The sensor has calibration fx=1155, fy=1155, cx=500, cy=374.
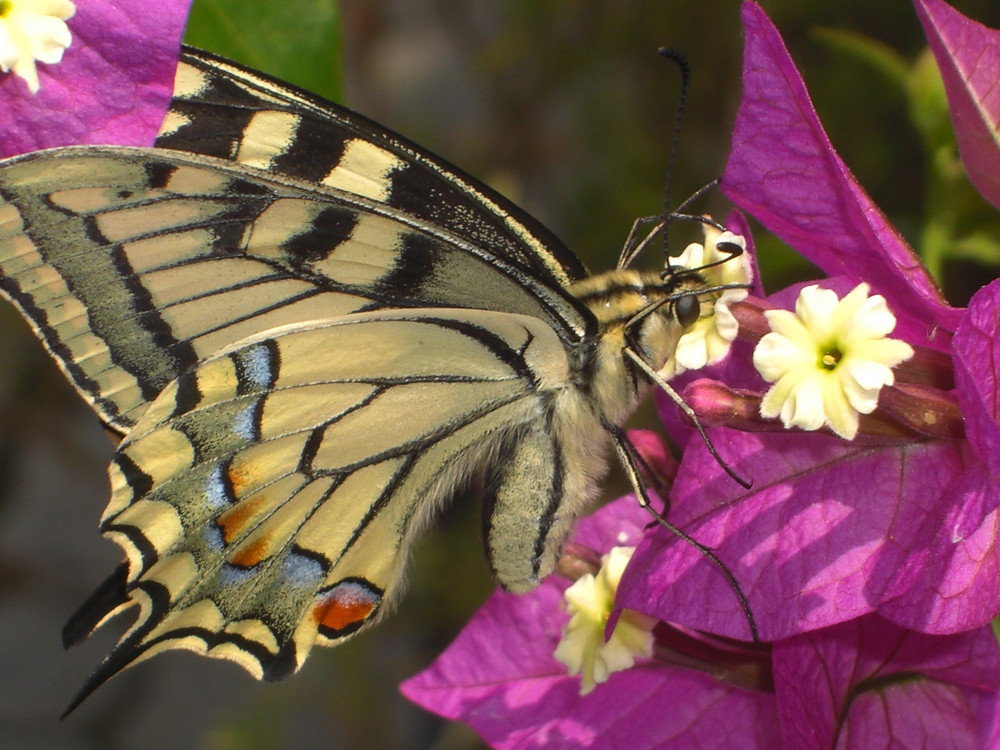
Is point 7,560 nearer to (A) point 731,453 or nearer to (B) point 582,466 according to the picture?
(B) point 582,466

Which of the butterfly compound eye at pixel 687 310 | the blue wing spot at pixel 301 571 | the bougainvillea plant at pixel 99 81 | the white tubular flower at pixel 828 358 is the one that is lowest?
the blue wing spot at pixel 301 571

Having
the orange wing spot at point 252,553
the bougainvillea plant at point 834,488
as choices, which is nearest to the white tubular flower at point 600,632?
the bougainvillea plant at point 834,488

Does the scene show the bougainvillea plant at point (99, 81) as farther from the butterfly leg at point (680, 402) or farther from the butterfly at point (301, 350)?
the butterfly leg at point (680, 402)

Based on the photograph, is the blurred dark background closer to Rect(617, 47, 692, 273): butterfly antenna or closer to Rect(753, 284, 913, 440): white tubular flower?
Rect(617, 47, 692, 273): butterfly antenna

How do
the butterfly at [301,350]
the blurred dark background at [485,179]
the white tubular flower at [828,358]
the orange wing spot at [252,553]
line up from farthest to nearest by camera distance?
the blurred dark background at [485,179] < the orange wing spot at [252,553] < the butterfly at [301,350] < the white tubular flower at [828,358]

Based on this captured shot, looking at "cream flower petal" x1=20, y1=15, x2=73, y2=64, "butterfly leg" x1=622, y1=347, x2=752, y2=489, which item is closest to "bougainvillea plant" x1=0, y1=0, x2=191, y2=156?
"cream flower petal" x1=20, y1=15, x2=73, y2=64
